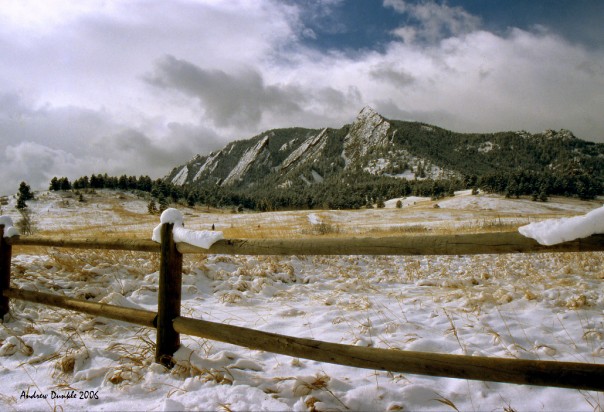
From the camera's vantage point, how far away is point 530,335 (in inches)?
149

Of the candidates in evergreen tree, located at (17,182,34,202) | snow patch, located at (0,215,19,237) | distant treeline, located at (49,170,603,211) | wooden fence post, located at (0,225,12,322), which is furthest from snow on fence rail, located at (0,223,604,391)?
evergreen tree, located at (17,182,34,202)

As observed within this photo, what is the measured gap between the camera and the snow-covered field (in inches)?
104

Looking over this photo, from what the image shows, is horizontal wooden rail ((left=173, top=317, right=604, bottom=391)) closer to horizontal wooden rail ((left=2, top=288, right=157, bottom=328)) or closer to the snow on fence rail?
the snow on fence rail

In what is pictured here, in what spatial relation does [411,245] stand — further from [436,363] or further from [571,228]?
[571,228]

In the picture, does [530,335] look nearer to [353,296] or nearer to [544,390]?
[544,390]

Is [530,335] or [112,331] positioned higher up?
[530,335]

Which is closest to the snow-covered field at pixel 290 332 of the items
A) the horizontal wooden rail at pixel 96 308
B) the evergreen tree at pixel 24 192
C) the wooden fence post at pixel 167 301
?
the wooden fence post at pixel 167 301

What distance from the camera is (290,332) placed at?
4.17m

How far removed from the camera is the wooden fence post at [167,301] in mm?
3188

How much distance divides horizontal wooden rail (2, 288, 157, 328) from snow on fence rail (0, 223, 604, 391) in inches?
0.5

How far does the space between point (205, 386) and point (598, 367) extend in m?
2.74

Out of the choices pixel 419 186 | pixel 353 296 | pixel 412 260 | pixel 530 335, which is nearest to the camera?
pixel 530 335

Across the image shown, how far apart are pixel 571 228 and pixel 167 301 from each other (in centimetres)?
326

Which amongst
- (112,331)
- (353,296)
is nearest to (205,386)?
(112,331)
